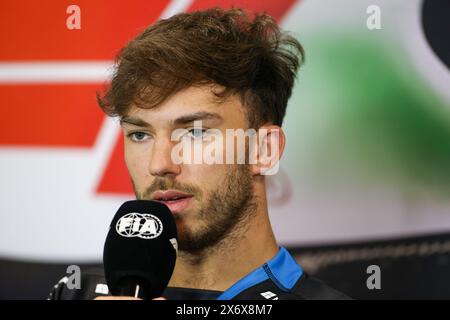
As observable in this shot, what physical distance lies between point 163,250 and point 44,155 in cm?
115

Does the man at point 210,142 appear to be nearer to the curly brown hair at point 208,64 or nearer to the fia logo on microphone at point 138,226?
the curly brown hair at point 208,64

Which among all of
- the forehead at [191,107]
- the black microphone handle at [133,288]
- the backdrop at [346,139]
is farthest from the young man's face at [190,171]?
the backdrop at [346,139]

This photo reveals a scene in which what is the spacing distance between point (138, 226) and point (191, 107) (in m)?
0.44

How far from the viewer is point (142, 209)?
1390 mm

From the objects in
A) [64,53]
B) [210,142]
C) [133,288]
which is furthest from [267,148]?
[64,53]

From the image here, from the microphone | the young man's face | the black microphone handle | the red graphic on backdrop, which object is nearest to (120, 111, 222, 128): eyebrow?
the young man's face

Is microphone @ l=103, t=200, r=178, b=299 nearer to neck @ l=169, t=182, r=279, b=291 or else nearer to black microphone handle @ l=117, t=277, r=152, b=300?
black microphone handle @ l=117, t=277, r=152, b=300

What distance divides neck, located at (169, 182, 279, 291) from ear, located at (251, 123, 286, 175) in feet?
0.37

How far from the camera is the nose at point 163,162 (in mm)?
1607

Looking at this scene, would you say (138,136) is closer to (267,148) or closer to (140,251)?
(267,148)

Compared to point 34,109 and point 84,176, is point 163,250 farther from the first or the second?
point 34,109

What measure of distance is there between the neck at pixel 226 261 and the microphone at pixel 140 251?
1.17 ft
